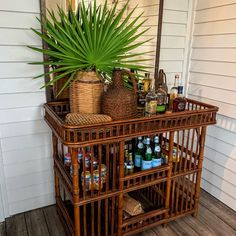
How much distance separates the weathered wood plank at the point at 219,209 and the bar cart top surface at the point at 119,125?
818mm

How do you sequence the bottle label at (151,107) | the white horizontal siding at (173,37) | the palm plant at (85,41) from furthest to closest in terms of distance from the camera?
the white horizontal siding at (173,37), the bottle label at (151,107), the palm plant at (85,41)

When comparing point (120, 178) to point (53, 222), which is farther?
point (53, 222)

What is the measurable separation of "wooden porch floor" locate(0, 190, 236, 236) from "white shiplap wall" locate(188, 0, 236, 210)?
0.64 ft

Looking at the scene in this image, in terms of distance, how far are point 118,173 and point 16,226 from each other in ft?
2.91

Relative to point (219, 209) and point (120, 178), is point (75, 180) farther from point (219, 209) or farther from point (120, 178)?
point (219, 209)

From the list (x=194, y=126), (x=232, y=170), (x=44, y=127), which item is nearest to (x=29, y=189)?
(x=44, y=127)

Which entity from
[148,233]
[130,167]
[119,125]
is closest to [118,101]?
[119,125]

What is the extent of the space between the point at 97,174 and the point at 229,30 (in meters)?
A: 1.41

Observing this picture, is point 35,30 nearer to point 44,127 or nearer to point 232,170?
point 44,127

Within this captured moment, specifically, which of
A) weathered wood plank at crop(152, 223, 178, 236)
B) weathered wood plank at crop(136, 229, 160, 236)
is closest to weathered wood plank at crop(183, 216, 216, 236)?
weathered wood plank at crop(152, 223, 178, 236)

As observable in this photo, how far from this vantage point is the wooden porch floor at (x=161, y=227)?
169 cm

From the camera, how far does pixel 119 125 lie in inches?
50.4

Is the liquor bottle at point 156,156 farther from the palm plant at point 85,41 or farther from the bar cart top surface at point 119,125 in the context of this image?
the palm plant at point 85,41

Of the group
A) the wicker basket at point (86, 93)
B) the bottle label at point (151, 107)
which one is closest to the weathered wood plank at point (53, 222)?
the wicker basket at point (86, 93)
